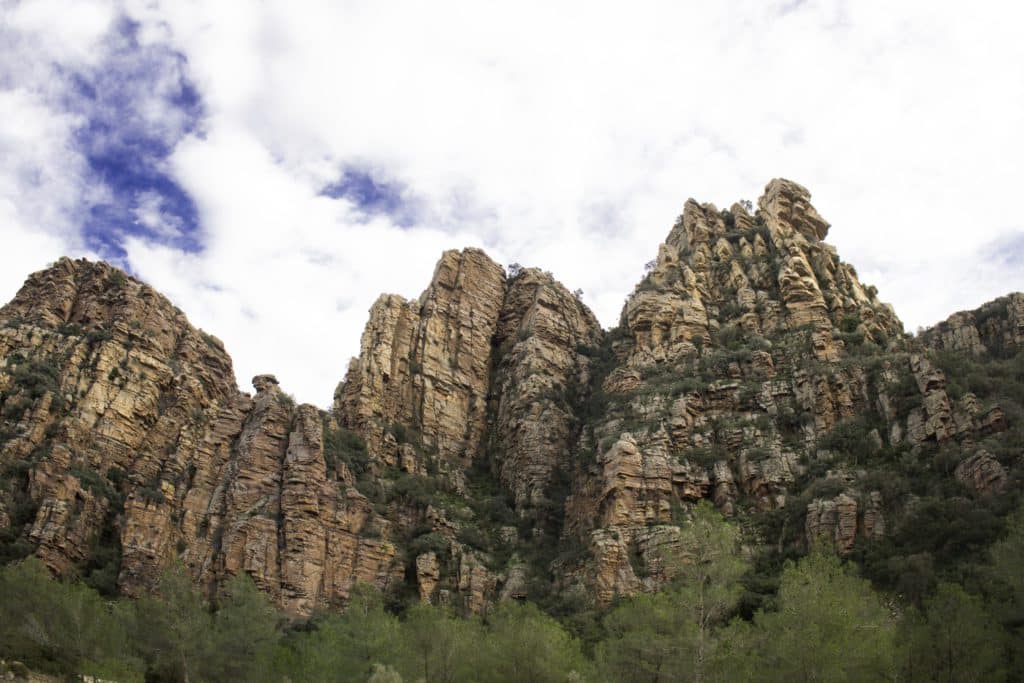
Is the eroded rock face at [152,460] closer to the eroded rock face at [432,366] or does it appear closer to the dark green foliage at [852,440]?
the eroded rock face at [432,366]

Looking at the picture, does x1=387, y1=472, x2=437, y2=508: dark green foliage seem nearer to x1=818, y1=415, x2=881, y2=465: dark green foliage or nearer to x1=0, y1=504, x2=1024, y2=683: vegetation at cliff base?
x1=0, y1=504, x2=1024, y2=683: vegetation at cliff base

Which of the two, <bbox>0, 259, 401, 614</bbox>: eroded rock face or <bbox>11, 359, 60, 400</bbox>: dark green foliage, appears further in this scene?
<bbox>11, 359, 60, 400</bbox>: dark green foliage

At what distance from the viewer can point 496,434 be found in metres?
94.6

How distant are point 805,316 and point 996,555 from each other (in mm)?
44587

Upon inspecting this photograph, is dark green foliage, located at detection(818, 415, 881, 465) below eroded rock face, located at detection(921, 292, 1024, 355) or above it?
below

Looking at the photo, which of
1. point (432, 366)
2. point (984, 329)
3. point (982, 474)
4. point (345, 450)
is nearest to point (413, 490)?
point (345, 450)

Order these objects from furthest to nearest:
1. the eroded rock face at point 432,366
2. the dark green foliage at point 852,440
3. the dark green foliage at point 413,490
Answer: the eroded rock face at point 432,366, the dark green foliage at point 413,490, the dark green foliage at point 852,440

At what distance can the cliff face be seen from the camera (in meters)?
65.3

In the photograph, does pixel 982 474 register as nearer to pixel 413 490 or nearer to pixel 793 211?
pixel 413 490

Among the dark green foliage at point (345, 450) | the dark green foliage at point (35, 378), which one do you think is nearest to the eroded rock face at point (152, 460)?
the dark green foliage at point (35, 378)

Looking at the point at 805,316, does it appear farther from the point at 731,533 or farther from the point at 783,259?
the point at 731,533

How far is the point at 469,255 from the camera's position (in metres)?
107

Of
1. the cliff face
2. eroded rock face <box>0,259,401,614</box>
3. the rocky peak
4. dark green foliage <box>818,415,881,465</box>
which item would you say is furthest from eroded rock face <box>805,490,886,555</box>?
the rocky peak

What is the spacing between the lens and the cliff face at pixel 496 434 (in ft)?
214
